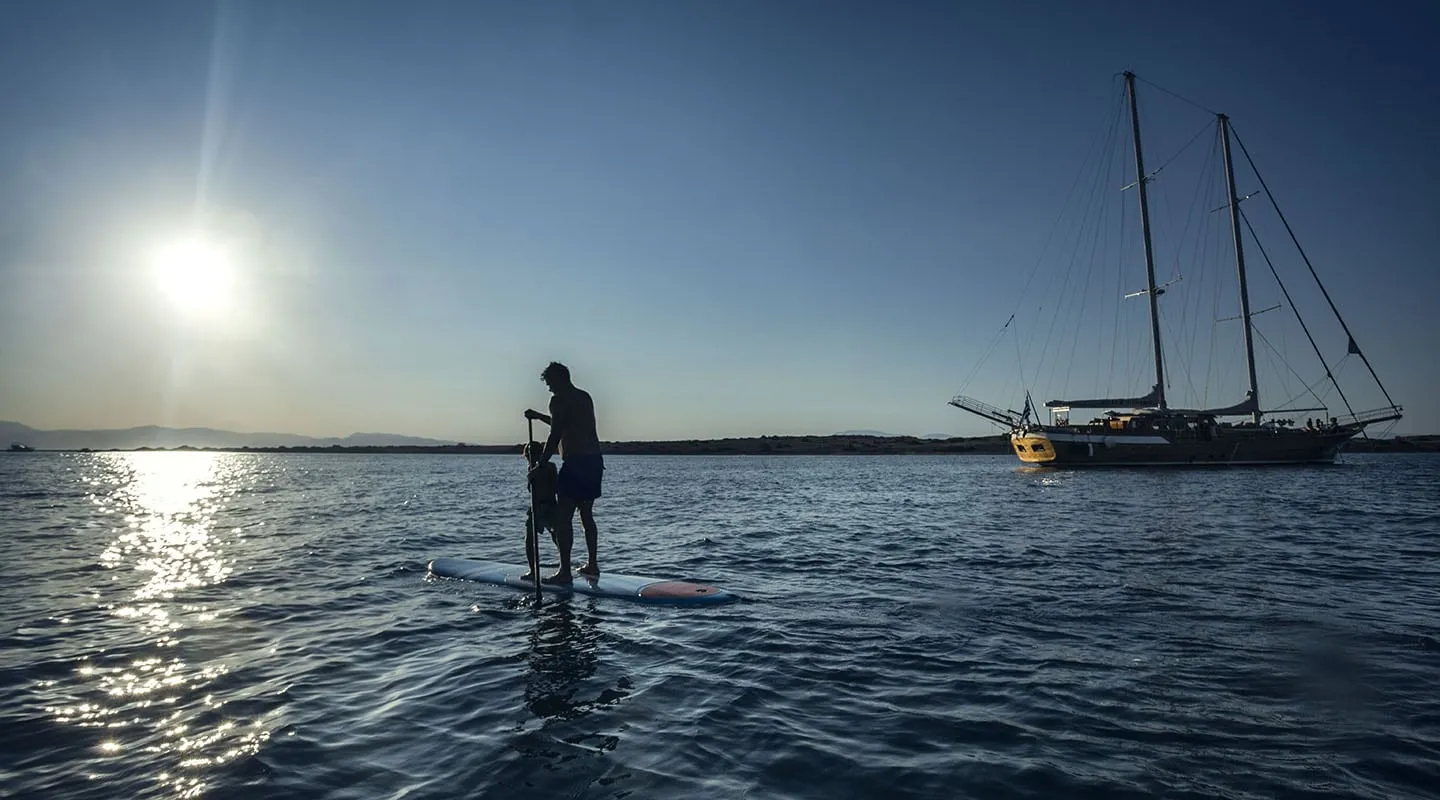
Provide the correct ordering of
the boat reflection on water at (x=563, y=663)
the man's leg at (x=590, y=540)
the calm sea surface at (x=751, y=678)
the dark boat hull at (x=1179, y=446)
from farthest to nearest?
the dark boat hull at (x=1179, y=446) → the man's leg at (x=590, y=540) → the boat reflection on water at (x=563, y=663) → the calm sea surface at (x=751, y=678)

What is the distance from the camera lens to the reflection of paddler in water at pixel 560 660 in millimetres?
6156

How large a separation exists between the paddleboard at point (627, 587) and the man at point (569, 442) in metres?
0.41

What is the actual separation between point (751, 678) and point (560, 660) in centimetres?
218

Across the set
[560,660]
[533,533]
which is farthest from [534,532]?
[560,660]

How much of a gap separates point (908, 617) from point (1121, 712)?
3701 mm

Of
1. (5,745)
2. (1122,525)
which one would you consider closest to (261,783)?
(5,745)

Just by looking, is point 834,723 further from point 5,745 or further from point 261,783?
point 5,745

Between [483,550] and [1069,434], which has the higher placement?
[1069,434]

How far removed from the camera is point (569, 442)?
10820 millimetres

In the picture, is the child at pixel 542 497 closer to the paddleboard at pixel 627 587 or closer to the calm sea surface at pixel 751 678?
the paddleboard at pixel 627 587

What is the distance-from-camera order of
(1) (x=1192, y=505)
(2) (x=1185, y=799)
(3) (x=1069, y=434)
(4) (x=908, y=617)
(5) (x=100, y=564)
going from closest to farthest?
(2) (x=1185, y=799) < (4) (x=908, y=617) < (5) (x=100, y=564) < (1) (x=1192, y=505) < (3) (x=1069, y=434)

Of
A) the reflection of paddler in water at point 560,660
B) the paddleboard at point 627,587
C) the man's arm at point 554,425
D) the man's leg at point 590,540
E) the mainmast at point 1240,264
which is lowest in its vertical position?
the reflection of paddler in water at point 560,660

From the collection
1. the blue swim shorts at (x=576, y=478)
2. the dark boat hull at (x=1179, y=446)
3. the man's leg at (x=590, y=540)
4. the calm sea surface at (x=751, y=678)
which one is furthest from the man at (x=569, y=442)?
the dark boat hull at (x=1179, y=446)

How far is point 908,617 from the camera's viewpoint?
9.32 metres
